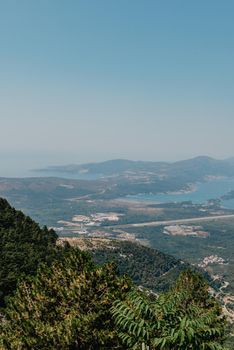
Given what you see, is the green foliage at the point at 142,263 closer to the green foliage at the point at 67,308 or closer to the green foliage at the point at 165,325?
the green foliage at the point at 67,308

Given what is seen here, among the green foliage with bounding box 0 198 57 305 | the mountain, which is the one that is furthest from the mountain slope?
the green foliage with bounding box 0 198 57 305

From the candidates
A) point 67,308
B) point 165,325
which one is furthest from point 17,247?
point 165,325

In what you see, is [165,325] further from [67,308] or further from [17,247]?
[17,247]

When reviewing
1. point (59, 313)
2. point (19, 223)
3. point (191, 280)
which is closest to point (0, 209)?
point (19, 223)

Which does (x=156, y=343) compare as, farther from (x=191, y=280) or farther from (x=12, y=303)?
(x=191, y=280)

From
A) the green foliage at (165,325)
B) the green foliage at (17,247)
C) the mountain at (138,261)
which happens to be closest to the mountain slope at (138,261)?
the mountain at (138,261)
